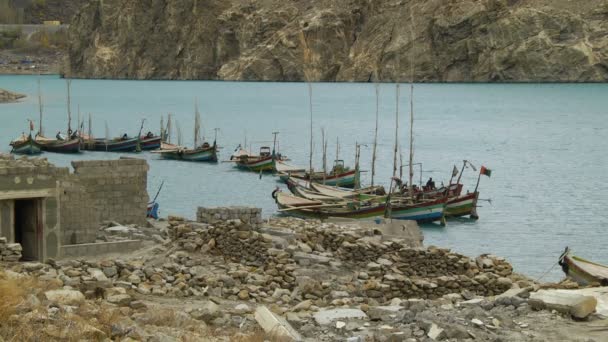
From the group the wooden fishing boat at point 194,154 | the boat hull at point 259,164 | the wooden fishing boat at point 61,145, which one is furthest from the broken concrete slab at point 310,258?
the wooden fishing boat at point 61,145

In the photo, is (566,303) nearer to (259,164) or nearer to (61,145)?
(259,164)

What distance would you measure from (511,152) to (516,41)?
270 ft

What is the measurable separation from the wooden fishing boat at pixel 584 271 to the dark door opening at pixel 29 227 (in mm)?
9798

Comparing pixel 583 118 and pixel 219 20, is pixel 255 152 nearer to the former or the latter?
pixel 583 118

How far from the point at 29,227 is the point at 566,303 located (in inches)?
377

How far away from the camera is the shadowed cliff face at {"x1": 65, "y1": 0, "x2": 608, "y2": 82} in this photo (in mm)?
149250

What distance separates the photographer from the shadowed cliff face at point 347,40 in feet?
490

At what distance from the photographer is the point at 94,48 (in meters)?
193

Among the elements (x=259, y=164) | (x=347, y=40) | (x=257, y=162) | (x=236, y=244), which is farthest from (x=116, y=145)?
(x=347, y=40)

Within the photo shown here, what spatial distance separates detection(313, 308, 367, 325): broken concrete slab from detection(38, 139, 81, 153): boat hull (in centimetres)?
5325

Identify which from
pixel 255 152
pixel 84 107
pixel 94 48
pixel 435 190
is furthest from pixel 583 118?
pixel 94 48

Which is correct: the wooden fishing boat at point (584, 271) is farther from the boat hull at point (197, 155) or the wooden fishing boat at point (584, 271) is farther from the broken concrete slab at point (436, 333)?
the boat hull at point (197, 155)

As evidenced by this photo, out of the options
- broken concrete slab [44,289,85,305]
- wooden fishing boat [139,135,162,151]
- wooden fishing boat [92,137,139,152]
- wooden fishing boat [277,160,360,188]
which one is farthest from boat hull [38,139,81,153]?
broken concrete slab [44,289,85,305]

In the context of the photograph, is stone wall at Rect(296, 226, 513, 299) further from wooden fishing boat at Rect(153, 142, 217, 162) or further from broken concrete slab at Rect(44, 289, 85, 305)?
wooden fishing boat at Rect(153, 142, 217, 162)
